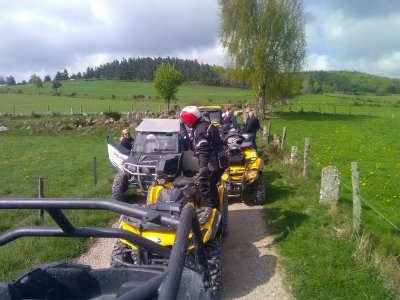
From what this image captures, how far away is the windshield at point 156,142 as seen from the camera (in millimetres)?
10156

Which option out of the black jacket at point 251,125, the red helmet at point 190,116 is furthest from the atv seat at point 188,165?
the black jacket at point 251,125

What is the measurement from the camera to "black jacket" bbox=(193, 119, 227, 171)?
614 cm

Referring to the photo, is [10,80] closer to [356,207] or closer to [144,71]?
[144,71]

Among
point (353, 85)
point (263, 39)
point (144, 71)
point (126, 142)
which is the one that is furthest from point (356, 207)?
point (353, 85)

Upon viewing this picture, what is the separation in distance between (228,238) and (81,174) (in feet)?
29.3

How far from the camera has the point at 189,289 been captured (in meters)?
1.93

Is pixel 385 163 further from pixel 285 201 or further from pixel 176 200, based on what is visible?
pixel 176 200

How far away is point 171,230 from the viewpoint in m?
4.05

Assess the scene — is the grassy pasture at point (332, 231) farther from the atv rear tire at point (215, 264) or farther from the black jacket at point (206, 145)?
the black jacket at point (206, 145)

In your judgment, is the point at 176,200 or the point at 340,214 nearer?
the point at 176,200

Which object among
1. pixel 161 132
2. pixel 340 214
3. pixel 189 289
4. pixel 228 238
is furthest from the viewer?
pixel 161 132

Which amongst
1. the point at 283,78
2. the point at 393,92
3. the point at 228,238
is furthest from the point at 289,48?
the point at 393,92

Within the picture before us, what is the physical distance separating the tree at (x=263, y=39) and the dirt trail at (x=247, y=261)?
28.8 metres

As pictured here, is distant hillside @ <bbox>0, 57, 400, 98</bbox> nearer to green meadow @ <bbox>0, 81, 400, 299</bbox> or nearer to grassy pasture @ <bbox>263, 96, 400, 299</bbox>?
green meadow @ <bbox>0, 81, 400, 299</bbox>
